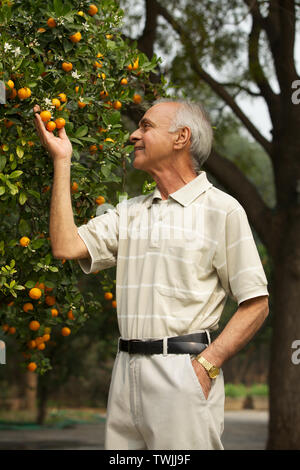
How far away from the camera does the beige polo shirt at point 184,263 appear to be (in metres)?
2.51

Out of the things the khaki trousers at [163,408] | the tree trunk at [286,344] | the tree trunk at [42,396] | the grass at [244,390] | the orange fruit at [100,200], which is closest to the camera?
the khaki trousers at [163,408]

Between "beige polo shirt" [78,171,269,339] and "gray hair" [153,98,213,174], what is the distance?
0.52 ft

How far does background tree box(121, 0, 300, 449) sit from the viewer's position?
897 centimetres

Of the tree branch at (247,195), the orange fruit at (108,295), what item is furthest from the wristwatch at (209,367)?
the tree branch at (247,195)

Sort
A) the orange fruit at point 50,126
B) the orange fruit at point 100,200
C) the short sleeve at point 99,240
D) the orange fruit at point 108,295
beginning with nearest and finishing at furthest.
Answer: the short sleeve at point 99,240, the orange fruit at point 50,126, the orange fruit at point 100,200, the orange fruit at point 108,295

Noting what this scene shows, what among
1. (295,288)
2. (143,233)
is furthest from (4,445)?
(143,233)

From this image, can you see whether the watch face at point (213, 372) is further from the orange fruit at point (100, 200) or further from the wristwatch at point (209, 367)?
the orange fruit at point (100, 200)

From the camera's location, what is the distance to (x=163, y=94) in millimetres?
4777

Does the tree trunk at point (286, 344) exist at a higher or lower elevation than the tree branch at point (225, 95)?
lower

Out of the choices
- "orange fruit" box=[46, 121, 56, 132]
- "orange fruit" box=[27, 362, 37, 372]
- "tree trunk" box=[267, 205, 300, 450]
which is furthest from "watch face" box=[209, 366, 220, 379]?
"tree trunk" box=[267, 205, 300, 450]

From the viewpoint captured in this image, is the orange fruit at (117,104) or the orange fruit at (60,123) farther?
the orange fruit at (117,104)

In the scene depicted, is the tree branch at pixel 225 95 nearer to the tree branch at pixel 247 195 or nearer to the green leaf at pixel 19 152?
the tree branch at pixel 247 195

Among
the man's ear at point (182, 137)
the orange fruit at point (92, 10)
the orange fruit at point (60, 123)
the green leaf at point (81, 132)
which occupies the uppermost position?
the orange fruit at point (92, 10)

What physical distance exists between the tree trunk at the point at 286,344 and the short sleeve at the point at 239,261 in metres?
6.65
